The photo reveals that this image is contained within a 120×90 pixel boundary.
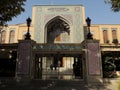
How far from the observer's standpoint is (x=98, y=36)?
35656mm

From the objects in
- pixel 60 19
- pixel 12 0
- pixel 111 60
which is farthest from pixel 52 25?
pixel 12 0

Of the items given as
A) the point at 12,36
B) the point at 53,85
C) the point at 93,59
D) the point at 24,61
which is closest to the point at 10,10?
the point at 24,61

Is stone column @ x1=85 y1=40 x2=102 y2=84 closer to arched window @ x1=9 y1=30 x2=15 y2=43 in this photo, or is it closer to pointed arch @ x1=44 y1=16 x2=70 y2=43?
pointed arch @ x1=44 y1=16 x2=70 y2=43

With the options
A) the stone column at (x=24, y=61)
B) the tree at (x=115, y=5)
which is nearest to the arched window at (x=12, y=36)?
the stone column at (x=24, y=61)

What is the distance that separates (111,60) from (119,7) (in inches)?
415

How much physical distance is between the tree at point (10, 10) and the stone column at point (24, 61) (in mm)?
3105

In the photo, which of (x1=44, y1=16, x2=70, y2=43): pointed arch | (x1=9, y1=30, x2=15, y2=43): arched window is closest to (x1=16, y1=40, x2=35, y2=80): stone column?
(x1=44, y1=16, x2=70, y2=43): pointed arch

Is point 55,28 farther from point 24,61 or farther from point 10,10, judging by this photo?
Answer: point 10,10

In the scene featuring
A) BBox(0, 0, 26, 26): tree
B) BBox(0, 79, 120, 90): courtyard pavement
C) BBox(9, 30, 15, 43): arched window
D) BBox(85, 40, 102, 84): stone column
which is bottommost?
BBox(0, 79, 120, 90): courtyard pavement

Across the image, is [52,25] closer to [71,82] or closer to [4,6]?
[71,82]

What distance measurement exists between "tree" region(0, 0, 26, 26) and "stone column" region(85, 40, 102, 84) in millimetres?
5982

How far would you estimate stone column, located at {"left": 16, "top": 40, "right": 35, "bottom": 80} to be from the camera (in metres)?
15.4

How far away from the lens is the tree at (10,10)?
12234 millimetres

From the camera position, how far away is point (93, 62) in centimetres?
1567
